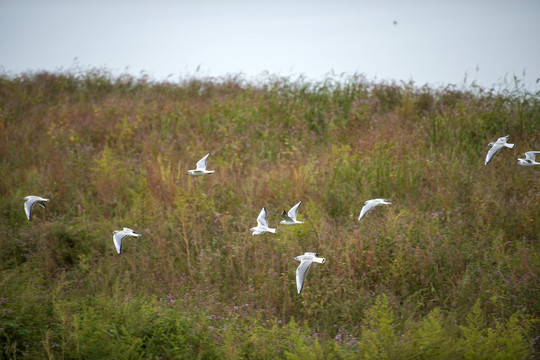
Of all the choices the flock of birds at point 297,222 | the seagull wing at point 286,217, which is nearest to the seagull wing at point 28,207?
the flock of birds at point 297,222

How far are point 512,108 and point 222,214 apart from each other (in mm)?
6026

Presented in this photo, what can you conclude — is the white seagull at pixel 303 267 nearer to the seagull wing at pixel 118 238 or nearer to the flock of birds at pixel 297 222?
the flock of birds at pixel 297 222

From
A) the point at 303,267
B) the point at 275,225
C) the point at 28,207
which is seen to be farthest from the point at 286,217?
the point at 28,207

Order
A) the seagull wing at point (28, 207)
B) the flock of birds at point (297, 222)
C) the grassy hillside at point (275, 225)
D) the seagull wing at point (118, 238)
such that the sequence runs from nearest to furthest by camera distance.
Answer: the grassy hillside at point (275, 225), the flock of birds at point (297, 222), the seagull wing at point (118, 238), the seagull wing at point (28, 207)

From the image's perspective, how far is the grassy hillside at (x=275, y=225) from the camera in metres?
4.00

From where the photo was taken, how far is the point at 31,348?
393 cm

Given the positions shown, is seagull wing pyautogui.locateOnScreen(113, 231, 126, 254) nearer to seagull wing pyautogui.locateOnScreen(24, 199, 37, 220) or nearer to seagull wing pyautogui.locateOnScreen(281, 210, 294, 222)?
seagull wing pyautogui.locateOnScreen(24, 199, 37, 220)

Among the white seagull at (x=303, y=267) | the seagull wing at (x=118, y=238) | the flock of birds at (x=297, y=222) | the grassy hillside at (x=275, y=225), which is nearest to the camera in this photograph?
the grassy hillside at (x=275, y=225)

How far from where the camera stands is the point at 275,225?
6.19 meters

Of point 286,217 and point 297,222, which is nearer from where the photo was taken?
point 297,222

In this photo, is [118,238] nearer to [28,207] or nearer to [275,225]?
[28,207]

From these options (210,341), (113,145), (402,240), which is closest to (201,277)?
(210,341)

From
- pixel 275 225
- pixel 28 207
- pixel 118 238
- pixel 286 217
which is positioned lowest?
pixel 275 225

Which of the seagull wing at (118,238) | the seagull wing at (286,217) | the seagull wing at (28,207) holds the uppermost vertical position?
the seagull wing at (28,207)
